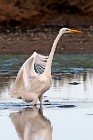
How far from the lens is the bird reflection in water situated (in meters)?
11.7

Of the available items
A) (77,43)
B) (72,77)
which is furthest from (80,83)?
(77,43)

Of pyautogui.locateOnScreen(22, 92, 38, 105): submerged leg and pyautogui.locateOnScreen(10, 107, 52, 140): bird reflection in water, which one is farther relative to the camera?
pyautogui.locateOnScreen(22, 92, 38, 105): submerged leg

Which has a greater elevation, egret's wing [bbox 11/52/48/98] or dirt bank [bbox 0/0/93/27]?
dirt bank [bbox 0/0/93/27]

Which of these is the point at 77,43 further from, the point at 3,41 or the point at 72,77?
the point at 72,77

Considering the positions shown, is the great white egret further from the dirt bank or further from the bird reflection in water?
the dirt bank

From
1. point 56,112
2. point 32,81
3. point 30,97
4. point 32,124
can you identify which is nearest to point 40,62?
point 32,81

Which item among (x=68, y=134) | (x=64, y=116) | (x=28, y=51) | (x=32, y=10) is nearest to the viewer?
(x=68, y=134)

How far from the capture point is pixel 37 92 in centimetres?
1520

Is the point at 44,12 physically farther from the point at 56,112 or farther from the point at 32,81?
the point at 56,112

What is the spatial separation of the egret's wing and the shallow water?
31 centimetres

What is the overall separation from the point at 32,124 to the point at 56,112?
1152 mm

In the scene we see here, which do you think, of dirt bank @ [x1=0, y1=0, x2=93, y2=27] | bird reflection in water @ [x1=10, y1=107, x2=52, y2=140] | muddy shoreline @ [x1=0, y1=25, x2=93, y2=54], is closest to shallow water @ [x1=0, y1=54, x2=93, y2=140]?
bird reflection in water @ [x1=10, y1=107, x2=52, y2=140]

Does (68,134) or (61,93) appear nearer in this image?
(68,134)

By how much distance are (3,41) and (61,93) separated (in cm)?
1544
